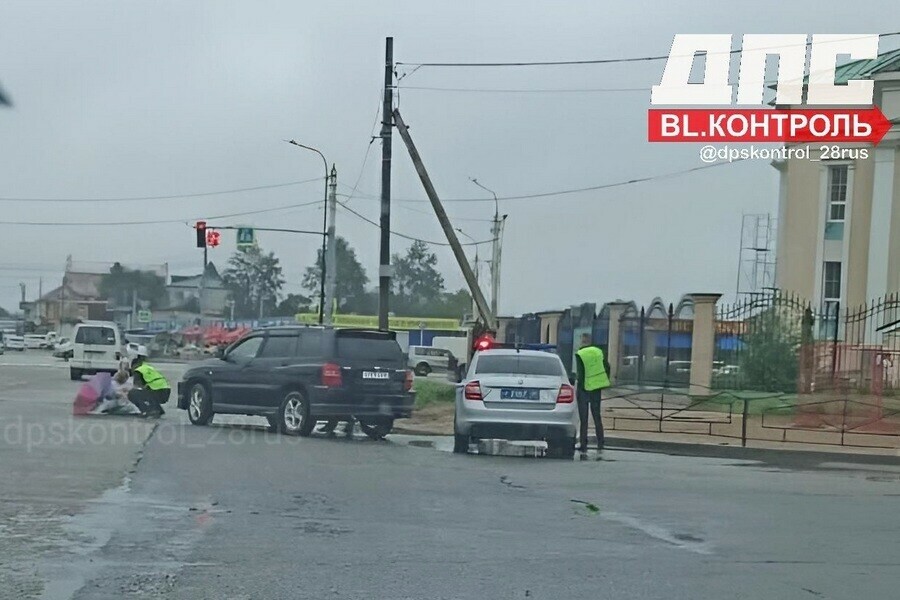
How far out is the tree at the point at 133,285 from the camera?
266ft

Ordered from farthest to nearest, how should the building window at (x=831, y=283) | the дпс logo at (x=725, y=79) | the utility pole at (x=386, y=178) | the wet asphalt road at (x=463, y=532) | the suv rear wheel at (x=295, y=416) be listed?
the building window at (x=831, y=283) < the utility pole at (x=386, y=178) < the дпс logo at (x=725, y=79) < the suv rear wheel at (x=295, y=416) < the wet asphalt road at (x=463, y=532)

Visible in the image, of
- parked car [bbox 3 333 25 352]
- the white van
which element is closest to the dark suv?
the white van

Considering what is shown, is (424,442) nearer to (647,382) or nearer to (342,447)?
(342,447)

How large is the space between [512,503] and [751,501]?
2641 millimetres

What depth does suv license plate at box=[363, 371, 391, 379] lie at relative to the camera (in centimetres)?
2014

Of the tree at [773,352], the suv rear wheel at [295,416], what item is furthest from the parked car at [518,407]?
the tree at [773,352]

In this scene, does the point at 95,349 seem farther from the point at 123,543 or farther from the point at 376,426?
the point at 123,543

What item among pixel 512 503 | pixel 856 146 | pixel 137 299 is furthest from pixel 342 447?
pixel 137 299

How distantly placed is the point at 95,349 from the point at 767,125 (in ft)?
72.2

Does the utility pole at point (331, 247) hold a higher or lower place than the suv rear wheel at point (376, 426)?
higher

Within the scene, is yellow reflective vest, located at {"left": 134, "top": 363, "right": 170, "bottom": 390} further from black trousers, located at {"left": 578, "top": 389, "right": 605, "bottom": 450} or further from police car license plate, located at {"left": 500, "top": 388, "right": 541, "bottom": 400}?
black trousers, located at {"left": 578, "top": 389, "right": 605, "bottom": 450}

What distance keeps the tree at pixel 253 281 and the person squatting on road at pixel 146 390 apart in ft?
286

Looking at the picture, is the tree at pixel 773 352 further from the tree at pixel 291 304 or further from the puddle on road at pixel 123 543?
the tree at pixel 291 304

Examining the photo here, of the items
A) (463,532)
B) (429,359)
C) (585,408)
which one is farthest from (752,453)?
(429,359)
